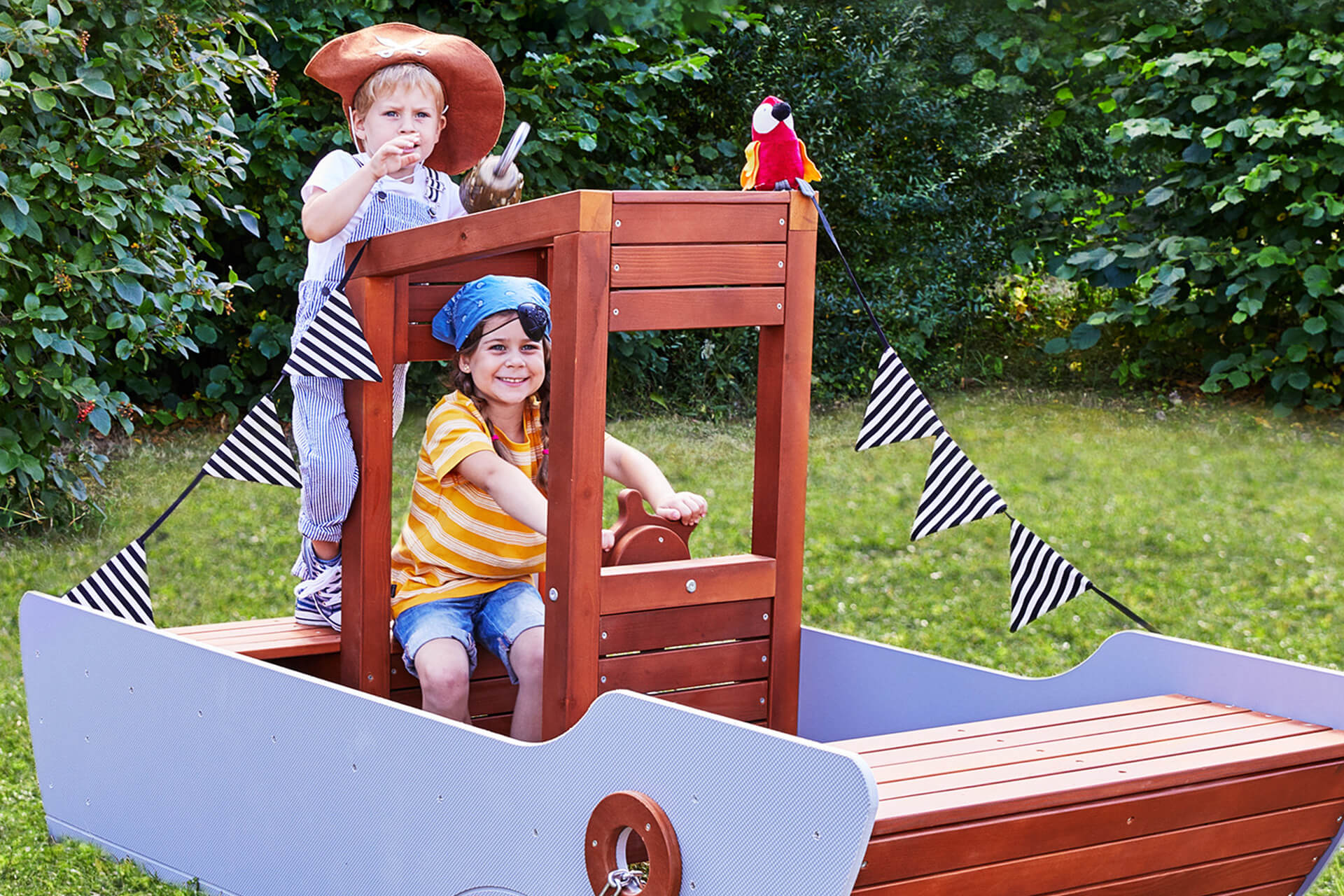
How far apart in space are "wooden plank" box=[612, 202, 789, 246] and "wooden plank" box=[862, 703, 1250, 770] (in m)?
0.89

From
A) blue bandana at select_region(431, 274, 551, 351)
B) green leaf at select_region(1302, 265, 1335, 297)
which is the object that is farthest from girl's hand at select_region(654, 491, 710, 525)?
green leaf at select_region(1302, 265, 1335, 297)

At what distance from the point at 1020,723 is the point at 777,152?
3.60 ft

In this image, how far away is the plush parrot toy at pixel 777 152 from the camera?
2.63 meters

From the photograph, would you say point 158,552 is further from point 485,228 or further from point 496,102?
point 485,228

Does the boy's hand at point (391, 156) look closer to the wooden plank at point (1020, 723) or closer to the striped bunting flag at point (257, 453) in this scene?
the striped bunting flag at point (257, 453)

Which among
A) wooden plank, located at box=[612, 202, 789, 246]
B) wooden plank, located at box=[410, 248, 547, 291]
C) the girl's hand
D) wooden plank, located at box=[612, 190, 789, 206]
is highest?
wooden plank, located at box=[612, 190, 789, 206]

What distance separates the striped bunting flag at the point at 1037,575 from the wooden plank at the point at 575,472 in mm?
1012

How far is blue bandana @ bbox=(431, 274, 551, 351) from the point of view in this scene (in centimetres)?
303

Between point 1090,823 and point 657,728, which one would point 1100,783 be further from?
point 657,728

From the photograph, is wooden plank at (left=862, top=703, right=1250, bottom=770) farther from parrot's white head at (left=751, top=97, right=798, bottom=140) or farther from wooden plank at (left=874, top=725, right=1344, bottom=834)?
parrot's white head at (left=751, top=97, right=798, bottom=140)

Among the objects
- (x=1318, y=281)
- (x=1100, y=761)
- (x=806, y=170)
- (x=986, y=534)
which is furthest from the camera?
(x=1318, y=281)

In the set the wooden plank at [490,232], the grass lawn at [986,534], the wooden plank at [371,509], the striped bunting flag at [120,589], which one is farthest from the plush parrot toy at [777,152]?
the grass lawn at [986,534]

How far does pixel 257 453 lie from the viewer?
3012 millimetres

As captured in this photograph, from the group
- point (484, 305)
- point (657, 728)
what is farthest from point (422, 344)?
point (657, 728)
